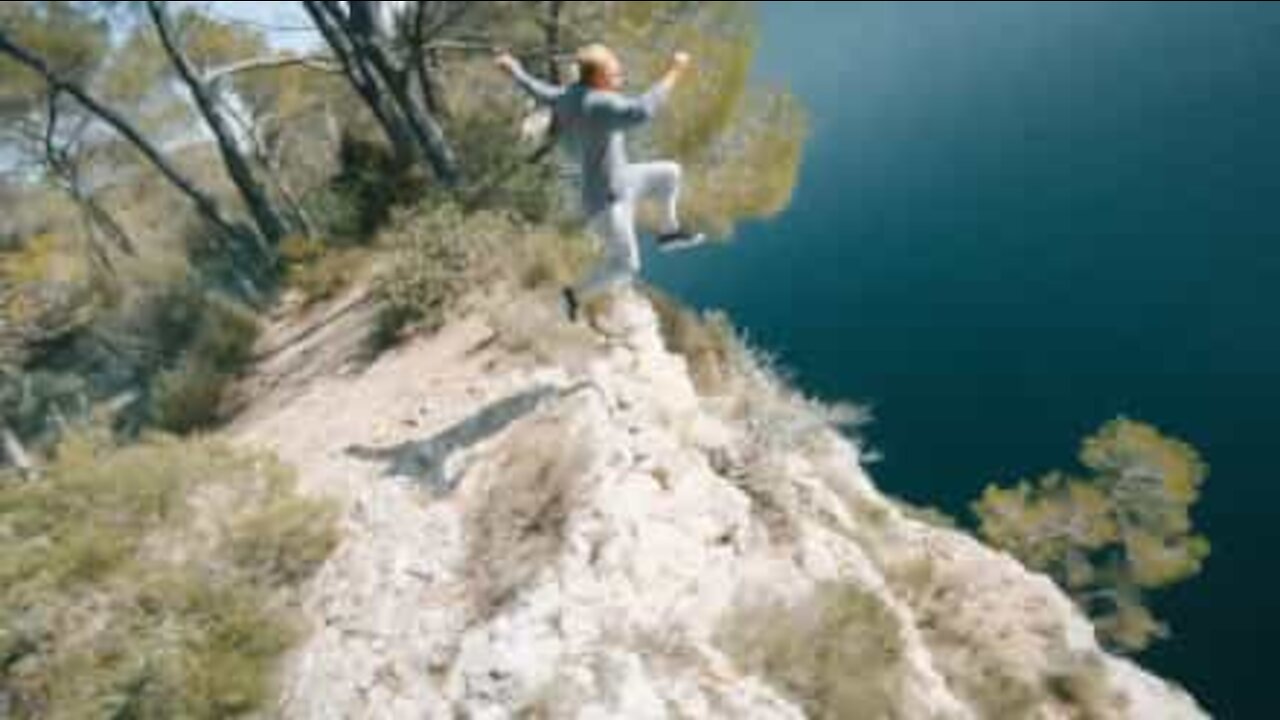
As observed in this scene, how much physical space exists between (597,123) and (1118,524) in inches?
764

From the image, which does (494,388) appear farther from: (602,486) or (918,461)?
(918,461)

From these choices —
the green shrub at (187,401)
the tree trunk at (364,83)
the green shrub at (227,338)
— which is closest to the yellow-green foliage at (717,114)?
the tree trunk at (364,83)

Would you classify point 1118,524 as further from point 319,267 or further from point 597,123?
point 597,123

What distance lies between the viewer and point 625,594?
14.5 ft

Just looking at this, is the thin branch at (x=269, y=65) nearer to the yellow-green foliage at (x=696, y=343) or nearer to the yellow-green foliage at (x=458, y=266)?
the yellow-green foliage at (x=458, y=266)

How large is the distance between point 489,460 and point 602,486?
0.81 metres

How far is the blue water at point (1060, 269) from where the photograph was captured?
20.2 m

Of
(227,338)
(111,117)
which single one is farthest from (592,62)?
(111,117)

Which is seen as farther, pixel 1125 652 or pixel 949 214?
pixel 949 214

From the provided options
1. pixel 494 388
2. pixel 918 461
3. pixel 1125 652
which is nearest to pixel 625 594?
pixel 494 388

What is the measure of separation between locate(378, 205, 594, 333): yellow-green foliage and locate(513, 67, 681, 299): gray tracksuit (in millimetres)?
1705

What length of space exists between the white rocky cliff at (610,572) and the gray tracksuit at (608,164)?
2.86 ft

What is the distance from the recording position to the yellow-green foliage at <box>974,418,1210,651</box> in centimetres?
1823

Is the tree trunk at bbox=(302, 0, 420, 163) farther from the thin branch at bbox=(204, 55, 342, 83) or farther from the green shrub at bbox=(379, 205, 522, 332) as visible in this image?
the green shrub at bbox=(379, 205, 522, 332)
